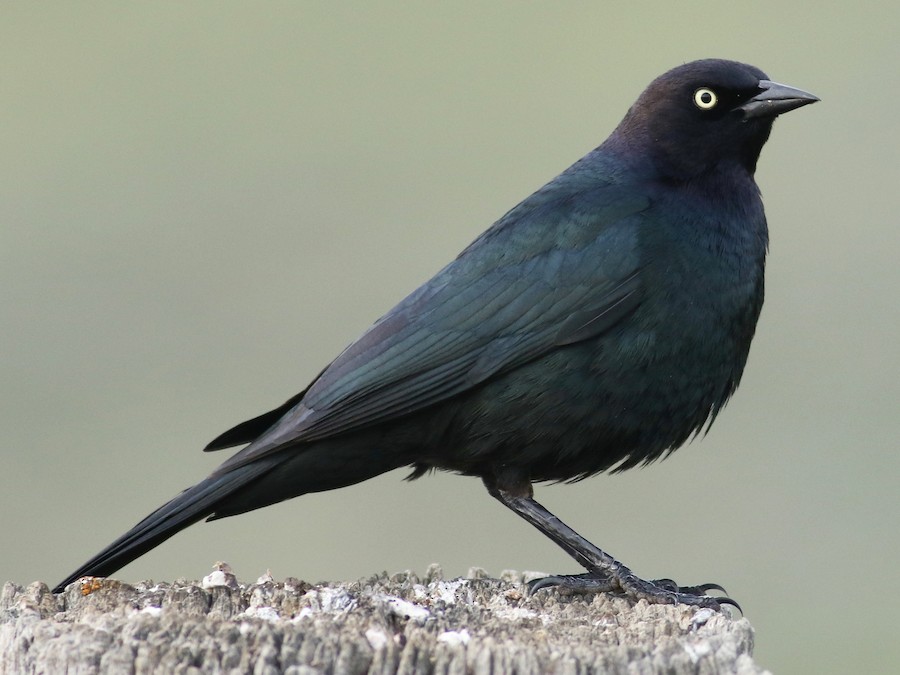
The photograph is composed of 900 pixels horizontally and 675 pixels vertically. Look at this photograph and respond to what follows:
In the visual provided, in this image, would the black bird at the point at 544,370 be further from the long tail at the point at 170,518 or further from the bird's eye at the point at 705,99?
the bird's eye at the point at 705,99

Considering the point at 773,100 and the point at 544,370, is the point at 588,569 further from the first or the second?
the point at 773,100

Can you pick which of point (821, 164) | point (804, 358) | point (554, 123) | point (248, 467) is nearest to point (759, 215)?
point (248, 467)

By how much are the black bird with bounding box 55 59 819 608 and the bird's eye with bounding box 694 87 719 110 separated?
0.45 meters

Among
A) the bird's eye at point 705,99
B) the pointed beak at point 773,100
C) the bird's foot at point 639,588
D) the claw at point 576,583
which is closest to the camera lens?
the claw at point 576,583

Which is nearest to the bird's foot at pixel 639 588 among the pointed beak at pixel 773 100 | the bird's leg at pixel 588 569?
the bird's leg at pixel 588 569

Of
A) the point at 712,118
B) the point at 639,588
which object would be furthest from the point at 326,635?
the point at 712,118

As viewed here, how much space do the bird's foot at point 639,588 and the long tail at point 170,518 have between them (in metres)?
1.06

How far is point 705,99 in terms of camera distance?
6043 millimetres

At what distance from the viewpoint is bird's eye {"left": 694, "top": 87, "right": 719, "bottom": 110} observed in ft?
19.8

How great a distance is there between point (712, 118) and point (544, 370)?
4.14ft

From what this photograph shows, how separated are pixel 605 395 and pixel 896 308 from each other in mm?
5603

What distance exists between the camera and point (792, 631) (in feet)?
28.1

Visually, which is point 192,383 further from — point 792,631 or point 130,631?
point 130,631

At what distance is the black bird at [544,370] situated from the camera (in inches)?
212
